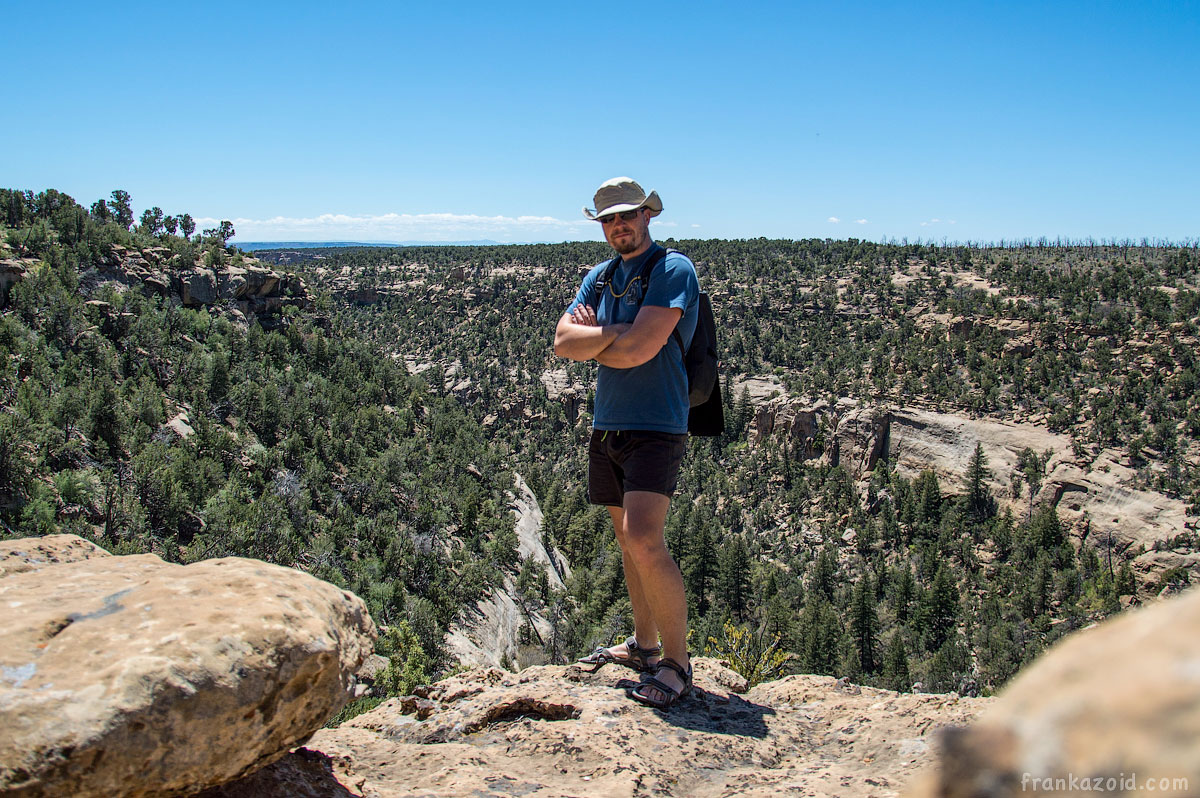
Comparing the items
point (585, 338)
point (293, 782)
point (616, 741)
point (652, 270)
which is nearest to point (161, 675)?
point (293, 782)

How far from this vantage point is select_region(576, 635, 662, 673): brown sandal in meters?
3.96

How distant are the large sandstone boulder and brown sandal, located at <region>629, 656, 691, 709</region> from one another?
1.55m

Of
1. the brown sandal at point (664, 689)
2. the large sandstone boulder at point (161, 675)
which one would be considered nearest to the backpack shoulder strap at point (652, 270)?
the brown sandal at point (664, 689)

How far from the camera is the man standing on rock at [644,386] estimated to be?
133 inches

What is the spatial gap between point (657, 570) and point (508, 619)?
2695 centimetres

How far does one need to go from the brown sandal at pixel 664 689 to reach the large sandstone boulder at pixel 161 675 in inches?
61.1

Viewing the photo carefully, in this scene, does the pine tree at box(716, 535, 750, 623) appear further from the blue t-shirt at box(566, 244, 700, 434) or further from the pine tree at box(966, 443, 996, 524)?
the blue t-shirt at box(566, 244, 700, 434)

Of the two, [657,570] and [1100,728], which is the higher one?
[1100,728]

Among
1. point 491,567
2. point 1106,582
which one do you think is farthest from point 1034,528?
point 491,567

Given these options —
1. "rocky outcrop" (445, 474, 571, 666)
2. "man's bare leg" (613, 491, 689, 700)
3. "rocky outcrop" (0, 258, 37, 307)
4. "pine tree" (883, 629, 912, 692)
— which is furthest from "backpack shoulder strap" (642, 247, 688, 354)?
"rocky outcrop" (0, 258, 37, 307)

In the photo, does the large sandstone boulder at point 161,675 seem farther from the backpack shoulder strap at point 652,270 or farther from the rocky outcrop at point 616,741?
the backpack shoulder strap at point 652,270

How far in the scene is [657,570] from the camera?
3.43 meters

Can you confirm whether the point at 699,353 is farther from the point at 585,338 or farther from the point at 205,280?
the point at 205,280

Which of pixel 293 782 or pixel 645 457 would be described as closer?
pixel 293 782
